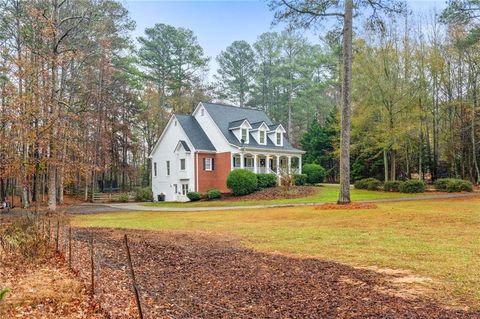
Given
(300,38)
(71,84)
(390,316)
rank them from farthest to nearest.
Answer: (300,38) < (71,84) < (390,316)

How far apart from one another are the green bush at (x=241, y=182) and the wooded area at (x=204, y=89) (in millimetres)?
9138

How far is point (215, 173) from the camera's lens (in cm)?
3131

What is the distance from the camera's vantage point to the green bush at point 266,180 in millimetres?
29391

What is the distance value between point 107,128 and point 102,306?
3342 cm

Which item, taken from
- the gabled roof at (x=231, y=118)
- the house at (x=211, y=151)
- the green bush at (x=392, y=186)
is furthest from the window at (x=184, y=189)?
the green bush at (x=392, y=186)

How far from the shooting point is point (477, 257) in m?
6.53

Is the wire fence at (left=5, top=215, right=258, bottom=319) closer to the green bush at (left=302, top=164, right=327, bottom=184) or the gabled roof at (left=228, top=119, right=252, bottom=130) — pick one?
the gabled roof at (left=228, top=119, right=252, bottom=130)

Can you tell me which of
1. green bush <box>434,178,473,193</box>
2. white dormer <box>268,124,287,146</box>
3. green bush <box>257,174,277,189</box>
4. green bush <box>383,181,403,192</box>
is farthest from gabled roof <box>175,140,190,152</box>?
green bush <box>434,178,473,193</box>

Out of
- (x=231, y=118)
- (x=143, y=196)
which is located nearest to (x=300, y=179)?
(x=231, y=118)

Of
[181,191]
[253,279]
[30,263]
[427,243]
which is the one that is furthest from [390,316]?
[181,191]

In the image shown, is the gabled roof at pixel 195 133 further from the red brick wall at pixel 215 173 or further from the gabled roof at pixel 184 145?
the red brick wall at pixel 215 173

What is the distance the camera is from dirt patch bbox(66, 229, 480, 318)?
4062 millimetres

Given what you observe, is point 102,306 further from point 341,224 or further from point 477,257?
point 341,224

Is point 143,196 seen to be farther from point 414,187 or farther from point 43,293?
point 43,293
